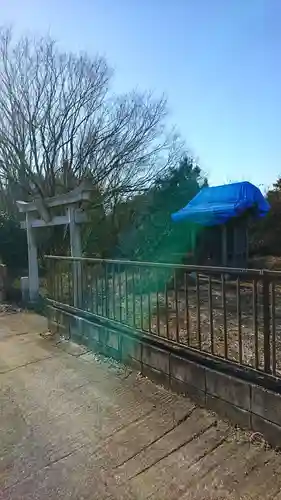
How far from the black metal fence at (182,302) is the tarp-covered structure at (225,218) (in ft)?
13.9

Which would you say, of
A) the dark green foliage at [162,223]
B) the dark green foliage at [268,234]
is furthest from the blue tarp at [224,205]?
the dark green foliage at [268,234]

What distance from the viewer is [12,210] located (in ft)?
42.5

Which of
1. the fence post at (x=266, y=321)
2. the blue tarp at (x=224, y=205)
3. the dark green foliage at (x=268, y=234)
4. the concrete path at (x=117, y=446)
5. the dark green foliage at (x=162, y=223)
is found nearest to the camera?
the concrete path at (x=117, y=446)

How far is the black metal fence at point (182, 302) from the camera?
298 cm

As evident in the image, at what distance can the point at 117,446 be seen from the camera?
114 inches

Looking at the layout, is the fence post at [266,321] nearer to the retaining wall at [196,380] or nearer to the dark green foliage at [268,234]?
the retaining wall at [196,380]

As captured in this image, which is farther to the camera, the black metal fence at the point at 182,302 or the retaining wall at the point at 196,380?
the black metal fence at the point at 182,302

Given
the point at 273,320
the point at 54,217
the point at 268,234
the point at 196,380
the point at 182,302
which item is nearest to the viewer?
the point at 273,320

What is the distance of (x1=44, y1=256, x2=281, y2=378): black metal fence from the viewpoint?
2979 millimetres

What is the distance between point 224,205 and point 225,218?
31cm

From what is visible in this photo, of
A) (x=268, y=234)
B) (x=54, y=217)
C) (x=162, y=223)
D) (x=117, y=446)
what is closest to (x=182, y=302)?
(x=117, y=446)

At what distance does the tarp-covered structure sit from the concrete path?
6.34 m

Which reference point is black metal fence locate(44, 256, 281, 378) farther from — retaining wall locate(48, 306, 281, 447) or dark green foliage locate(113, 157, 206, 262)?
dark green foliage locate(113, 157, 206, 262)

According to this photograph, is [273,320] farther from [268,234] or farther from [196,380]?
[268,234]
